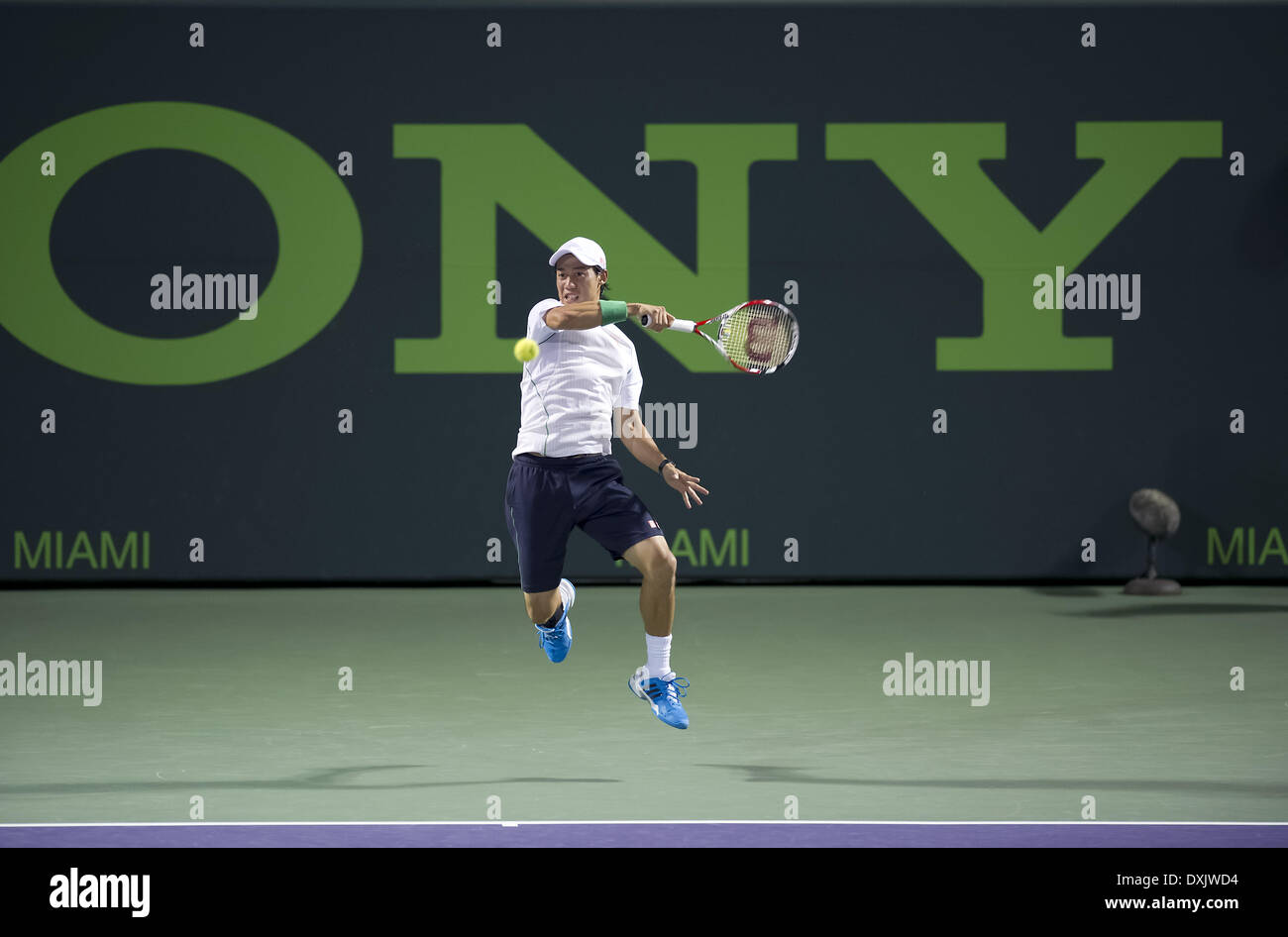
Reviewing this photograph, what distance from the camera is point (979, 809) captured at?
17.8 feet

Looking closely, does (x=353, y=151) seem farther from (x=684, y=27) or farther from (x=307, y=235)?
(x=684, y=27)

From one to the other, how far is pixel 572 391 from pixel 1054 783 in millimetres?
2082

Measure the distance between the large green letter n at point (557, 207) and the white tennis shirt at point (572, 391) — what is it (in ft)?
17.2

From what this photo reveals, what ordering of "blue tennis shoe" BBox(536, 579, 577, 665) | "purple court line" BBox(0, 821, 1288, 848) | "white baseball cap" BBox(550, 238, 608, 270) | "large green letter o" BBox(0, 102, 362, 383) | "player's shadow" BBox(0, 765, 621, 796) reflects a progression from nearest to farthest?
"purple court line" BBox(0, 821, 1288, 848)
"player's shadow" BBox(0, 765, 621, 796)
"white baseball cap" BBox(550, 238, 608, 270)
"blue tennis shoe" BBox(536, 579, 577, 665)
"large green letter o" BBox(0, 102, 362, 383)

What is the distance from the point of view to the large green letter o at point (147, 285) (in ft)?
37.0

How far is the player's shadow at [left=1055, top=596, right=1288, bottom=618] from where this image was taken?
10.4 m

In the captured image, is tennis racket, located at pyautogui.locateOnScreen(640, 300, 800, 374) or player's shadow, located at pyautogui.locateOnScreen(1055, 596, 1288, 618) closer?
tennis racket, located at pyautogui.locateOnScreen(640, 300, 800, 374)

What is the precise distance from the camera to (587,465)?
6.16 metres

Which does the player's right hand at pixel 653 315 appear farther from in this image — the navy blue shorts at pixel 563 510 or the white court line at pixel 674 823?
the white court line at pixel 674 823
